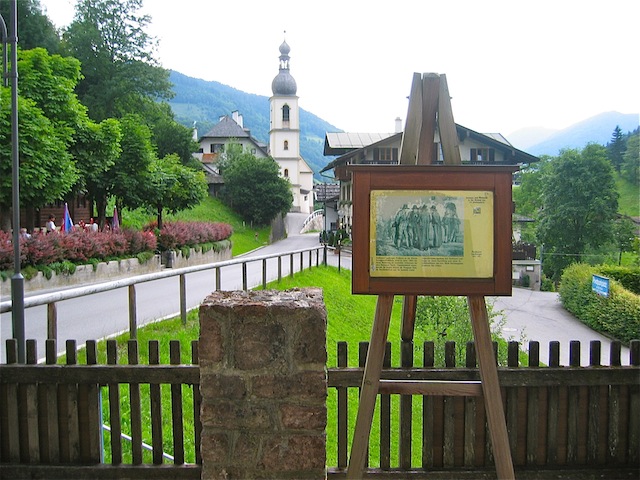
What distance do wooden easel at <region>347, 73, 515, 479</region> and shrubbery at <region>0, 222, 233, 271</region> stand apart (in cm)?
1032

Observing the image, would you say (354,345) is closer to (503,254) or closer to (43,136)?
(503,254)

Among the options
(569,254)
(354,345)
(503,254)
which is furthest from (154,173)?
(569,254)

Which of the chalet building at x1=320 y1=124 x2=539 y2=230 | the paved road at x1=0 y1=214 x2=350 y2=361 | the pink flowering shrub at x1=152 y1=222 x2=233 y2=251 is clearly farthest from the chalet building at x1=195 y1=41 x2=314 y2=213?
the paved road at x1=0 y1=214 x2=350 y2=361

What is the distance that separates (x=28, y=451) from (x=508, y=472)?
280 centimetres

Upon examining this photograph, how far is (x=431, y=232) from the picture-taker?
2836 mm

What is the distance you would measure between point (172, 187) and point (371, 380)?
19.5 m

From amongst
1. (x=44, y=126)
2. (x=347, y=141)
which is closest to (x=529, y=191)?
(x=347, y=141)

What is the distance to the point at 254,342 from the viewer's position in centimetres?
254

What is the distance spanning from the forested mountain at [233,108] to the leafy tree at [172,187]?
10449 centimetres

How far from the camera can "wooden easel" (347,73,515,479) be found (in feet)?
9.43

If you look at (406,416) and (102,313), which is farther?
(102,313)

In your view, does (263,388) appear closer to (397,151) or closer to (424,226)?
(424,226)

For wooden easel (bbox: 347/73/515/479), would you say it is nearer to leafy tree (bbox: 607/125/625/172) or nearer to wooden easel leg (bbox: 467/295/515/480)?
wooden easel leg (bbox: 467/295/515/480)

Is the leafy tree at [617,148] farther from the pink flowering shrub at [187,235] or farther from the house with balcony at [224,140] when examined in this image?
the pink flowering shrub at [187,235]
